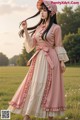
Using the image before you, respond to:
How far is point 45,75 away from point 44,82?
73mm

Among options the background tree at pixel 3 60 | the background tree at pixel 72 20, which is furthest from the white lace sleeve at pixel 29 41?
the background tree at pixel 72 20

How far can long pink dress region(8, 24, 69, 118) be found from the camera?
187 inches

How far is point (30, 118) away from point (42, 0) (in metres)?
1.26

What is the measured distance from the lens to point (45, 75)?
478 centimetres

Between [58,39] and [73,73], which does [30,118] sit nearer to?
[58,39]

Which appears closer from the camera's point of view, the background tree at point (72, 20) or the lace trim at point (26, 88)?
the lace trim at point (26, 88)

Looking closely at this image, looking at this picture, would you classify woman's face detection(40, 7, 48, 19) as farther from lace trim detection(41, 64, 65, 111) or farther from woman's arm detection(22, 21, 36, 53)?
lace trim detection(41, 64, 65, 111)

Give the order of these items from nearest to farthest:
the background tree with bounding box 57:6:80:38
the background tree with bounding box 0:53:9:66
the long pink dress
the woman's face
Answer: the long pink dress → the woman's face → the background tree with bounding box 0:53:9:66 → the background tree with bounding box 57:6:80:38

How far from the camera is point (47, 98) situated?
476 cm

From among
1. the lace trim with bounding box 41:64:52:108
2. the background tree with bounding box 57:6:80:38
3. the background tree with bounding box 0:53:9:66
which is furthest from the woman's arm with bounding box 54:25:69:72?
the background tree with bounding box 57:6:80:38

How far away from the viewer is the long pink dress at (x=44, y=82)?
4738 millimetres

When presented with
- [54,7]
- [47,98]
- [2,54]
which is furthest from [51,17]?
[2,54]

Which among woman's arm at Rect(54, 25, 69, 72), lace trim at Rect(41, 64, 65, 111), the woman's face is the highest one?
the woman's face

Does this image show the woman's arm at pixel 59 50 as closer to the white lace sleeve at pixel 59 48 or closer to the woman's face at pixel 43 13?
the white lace sleeve at pixel 59 48
